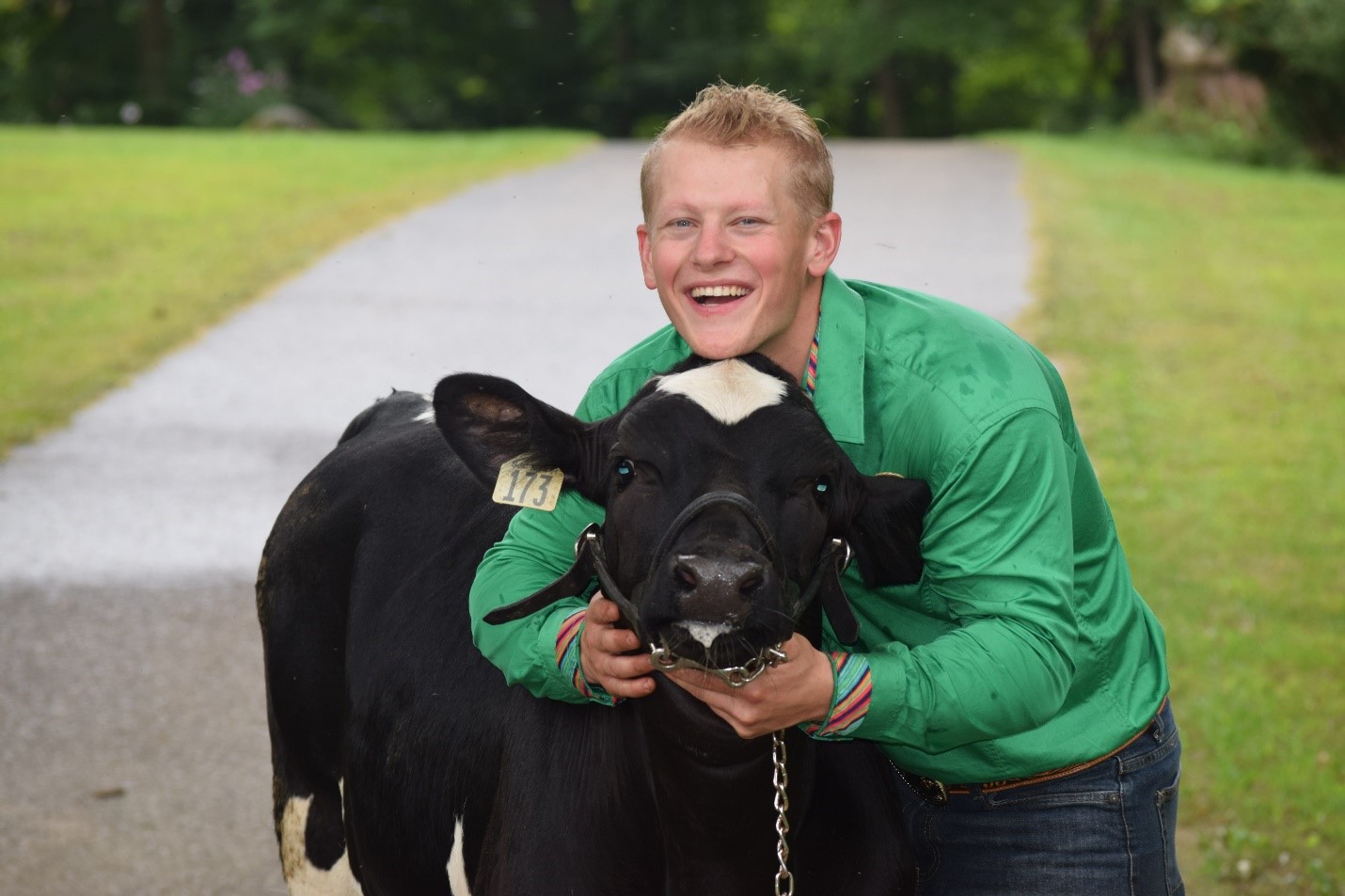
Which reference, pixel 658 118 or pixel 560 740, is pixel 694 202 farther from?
pixel 658 118

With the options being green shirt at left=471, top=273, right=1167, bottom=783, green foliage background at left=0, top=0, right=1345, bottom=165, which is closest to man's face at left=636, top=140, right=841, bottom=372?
green shirt at left=471, top=273, right=1167, bottom=783

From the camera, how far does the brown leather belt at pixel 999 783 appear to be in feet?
10.3

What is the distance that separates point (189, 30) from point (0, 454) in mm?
35853

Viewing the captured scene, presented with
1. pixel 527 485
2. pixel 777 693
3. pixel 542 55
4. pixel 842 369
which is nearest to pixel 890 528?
pixel 842 369

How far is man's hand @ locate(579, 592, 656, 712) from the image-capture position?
→ 2.73 metres

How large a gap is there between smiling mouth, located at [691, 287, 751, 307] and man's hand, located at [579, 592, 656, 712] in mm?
612

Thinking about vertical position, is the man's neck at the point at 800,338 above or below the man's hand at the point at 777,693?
above

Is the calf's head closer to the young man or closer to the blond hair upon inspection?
the young man

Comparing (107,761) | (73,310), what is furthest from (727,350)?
(73,310)

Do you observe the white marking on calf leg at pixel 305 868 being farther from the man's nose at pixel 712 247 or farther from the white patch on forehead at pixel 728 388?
the man's nose at pixel 712 247

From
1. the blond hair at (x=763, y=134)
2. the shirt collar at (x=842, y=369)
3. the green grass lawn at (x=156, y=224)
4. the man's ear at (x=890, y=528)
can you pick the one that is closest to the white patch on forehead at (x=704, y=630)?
the man's ear at (x=890, y=528)

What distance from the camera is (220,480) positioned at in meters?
8.49

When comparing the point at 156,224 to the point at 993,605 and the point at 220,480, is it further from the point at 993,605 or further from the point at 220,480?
the point at 993,605

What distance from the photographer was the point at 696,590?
242 cm
